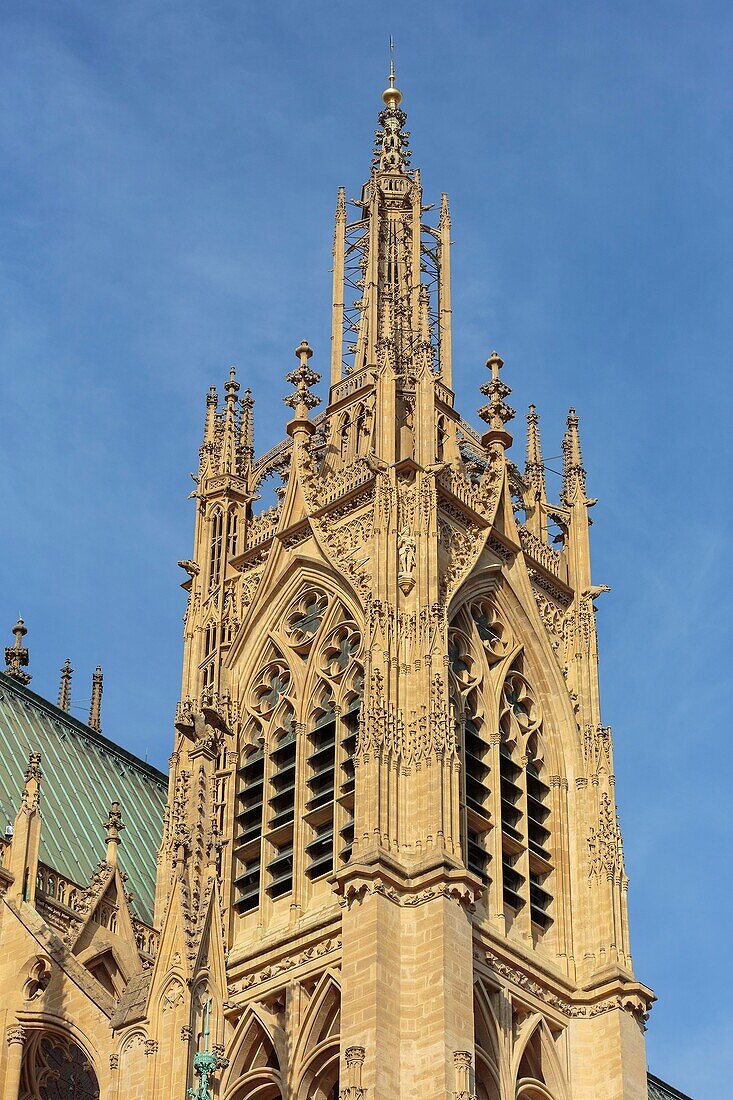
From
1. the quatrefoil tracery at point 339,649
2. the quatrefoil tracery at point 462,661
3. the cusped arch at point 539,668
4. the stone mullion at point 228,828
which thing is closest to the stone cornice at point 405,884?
the stone mullion at point 228,828

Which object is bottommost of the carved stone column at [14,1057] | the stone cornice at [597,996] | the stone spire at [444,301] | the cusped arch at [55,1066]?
the carved stone column at [14,1057]

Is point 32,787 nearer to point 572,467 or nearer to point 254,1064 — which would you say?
point 254,1064

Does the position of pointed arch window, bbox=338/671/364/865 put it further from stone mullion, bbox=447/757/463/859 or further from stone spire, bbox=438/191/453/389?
stone spire, bbox=438/191/453/389

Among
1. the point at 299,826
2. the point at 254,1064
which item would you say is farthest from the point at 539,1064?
the point at 299,826

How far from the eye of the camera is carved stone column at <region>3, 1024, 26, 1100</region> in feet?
138

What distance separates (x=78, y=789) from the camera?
55000 millimetres

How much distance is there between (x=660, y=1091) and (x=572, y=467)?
1446 cm

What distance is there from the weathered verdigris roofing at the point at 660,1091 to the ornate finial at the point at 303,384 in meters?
16.7

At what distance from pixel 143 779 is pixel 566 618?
35.9ft

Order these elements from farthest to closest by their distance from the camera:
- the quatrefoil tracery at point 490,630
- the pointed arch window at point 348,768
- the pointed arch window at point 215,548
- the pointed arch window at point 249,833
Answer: the pointed arch window at point 215,548, the quatrefoil tracery at point 490,630, the pointed arch window at point 249,833, the pointed arch window at point 348,768

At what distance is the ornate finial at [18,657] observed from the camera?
5909 cm

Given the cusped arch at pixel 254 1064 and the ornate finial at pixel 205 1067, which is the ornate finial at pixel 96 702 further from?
the ornate finial at pixel 205 1067

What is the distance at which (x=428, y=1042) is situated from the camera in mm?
41531

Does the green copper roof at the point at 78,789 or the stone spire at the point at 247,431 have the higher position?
the stone spire at the point at 247,431
